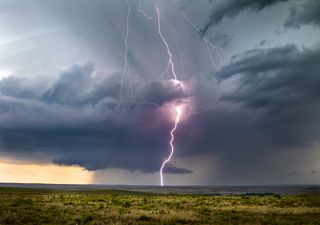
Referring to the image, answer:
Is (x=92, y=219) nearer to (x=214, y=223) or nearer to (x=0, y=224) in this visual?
(x=0, y=224)

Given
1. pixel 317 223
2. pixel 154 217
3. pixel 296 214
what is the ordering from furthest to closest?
pixel 296 214 → pixel 154 217 → pixel 317 223

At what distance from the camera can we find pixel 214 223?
2200 cm

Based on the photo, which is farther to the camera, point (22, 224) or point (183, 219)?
point (183, 219)

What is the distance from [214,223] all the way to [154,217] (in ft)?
13.6

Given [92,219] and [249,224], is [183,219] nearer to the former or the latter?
[249,224]

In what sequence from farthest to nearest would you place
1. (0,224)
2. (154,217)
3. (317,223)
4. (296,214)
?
(296,214), (154,217), (317,223), (0,224)

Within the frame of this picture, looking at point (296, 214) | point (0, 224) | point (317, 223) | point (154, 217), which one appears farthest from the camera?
point (296, 214)

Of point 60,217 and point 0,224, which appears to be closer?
point 0,224

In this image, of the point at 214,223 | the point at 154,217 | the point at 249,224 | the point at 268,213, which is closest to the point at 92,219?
the point at 154,217

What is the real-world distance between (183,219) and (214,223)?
2.04m

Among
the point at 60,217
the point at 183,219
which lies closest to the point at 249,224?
the point at 183,219

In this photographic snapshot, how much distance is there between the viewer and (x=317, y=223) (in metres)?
21.8

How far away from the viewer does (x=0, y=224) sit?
20.4m

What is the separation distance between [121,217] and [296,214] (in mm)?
13143
